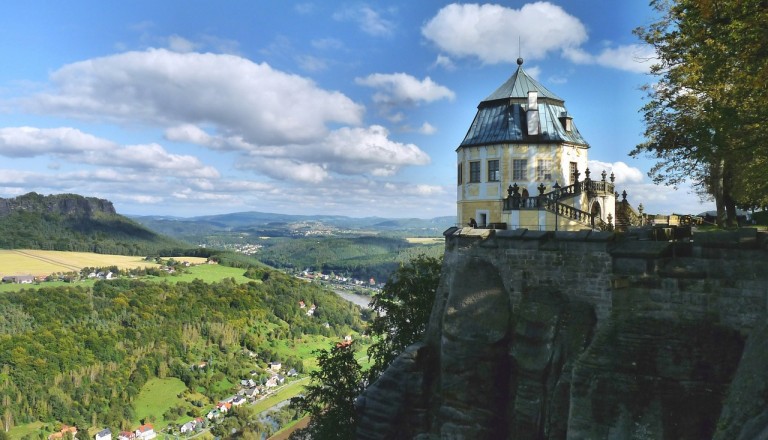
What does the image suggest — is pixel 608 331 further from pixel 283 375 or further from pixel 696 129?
pixel 283 375

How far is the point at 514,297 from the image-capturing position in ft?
52.2

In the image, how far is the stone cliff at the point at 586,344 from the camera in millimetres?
11117

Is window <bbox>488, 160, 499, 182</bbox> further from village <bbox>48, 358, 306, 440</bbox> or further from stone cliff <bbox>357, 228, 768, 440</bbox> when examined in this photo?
village <bbox>48, 358, 306, 440</bbox>

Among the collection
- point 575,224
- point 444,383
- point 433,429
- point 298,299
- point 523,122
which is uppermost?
point 523,122

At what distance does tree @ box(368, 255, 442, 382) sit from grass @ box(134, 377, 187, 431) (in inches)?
3645

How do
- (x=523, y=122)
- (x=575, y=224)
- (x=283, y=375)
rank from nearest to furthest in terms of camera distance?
(x=575, y=224), (x=523, y=122), (x=283, y=375)

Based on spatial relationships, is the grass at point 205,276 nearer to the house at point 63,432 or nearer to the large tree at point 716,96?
the house at point 63,432

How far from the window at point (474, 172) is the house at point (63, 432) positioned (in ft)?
311

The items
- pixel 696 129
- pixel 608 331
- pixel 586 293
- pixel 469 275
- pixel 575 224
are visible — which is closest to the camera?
pixel 608 331

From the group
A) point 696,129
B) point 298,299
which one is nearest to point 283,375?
point 298,299

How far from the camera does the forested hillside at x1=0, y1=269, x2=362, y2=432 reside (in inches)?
4058

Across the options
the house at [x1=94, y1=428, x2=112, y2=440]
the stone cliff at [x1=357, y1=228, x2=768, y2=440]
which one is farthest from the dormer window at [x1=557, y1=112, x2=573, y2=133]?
the house at [x1=94, y1=428, x2=112, y2=440]

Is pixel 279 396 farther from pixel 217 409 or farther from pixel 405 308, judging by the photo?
pixel 405 308

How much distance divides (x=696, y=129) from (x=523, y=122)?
37.3ft
